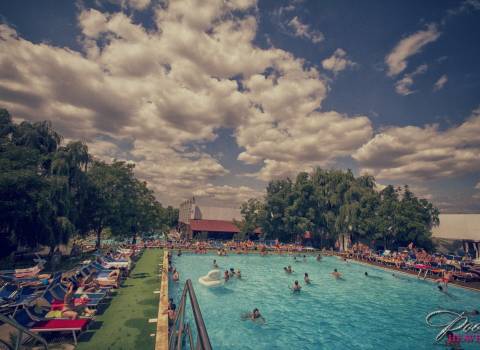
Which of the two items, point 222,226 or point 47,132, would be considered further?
point 222,226

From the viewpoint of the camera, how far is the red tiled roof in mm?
51625

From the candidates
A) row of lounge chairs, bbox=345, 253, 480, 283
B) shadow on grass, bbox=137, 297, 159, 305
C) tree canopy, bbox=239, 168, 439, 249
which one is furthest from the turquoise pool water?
Answer: tree canopy, bbox=239, 168, 439, 249

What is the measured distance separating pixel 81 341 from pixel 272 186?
1717 inches

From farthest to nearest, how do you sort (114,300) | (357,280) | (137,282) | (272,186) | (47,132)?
(272,186), (357,280), (47,132), (137,282), (114,300)

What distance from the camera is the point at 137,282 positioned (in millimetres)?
15906

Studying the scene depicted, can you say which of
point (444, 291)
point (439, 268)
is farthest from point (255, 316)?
point (439, 268)

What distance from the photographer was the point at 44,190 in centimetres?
1750

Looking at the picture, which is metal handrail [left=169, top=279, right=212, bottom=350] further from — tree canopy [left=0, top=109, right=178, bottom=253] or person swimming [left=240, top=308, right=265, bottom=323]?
tree canopy [left=0, top=109, right=178, bottom=253]

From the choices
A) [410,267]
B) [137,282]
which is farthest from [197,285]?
[410,267]

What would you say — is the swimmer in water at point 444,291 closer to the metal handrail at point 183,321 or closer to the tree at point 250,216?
the metal handrail at point 183,321

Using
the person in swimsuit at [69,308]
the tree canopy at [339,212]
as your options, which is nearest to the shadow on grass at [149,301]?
the person in swimsuit at [69,308]

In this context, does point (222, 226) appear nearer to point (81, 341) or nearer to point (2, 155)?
point (2, 155)

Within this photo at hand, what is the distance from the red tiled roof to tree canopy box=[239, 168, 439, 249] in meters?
4.19

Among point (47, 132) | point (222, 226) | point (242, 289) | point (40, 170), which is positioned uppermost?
point (47, 132)
